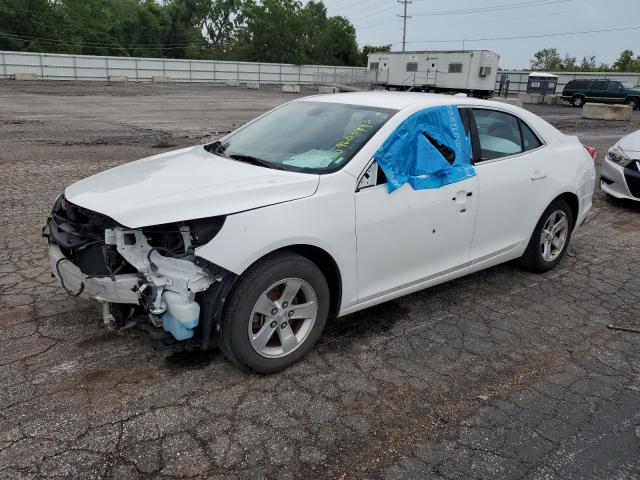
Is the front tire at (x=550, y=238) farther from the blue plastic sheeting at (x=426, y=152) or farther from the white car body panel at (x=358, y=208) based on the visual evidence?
the blue plastic sheeting at (x=426, y=152)

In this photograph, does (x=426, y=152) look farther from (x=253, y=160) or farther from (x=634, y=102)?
(x=634, y=102)

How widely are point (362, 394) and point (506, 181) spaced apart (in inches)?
86.6

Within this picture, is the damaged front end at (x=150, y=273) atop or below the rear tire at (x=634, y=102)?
below

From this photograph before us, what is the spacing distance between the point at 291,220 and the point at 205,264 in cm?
55

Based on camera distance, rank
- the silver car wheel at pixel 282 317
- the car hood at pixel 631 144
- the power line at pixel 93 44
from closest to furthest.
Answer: the silver car wheel at pixel 282 317 → the car hood at pixel 631 144 → the power line at pixel 93 44

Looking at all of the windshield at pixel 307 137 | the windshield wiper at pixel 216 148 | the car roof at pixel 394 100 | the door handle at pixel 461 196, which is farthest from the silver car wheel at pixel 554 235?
the windshield wiper at pixel 216 148

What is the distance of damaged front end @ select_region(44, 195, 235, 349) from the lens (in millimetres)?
2955

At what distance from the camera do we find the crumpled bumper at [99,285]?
3.03 m

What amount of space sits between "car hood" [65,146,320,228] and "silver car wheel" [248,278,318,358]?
0.53 meters

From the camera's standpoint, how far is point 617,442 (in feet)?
9.44

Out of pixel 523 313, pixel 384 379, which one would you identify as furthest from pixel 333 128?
pixel 523 313

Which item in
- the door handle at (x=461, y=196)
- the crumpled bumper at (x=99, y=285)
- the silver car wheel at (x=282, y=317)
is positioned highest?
the door handle at (x=461, y=196)

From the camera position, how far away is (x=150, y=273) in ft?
9.91

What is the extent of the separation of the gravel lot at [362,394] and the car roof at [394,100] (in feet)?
5.21
